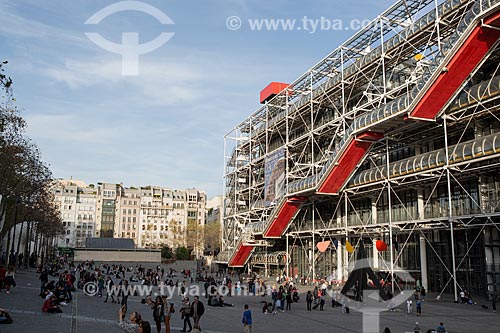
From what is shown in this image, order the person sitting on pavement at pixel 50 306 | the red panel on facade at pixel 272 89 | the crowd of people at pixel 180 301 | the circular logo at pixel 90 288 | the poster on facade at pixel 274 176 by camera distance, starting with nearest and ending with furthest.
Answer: the crowd of people at pixel 180 301 → the person sitting on pavement at pixel 50 306 → the circular logo at pixel 90 288 → the poster on facade at pixel 274 176 → the red panel on facade at pixel 272 89

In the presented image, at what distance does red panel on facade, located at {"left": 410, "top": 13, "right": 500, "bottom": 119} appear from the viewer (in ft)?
79.5

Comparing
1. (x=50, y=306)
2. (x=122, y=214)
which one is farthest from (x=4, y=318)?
(x=122, y=214)

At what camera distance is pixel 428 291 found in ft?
96.3

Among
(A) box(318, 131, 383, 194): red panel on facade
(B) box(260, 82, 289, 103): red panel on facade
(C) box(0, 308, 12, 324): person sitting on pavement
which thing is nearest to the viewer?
(C) box(0, 308, 12, 324): person sitting on pavement

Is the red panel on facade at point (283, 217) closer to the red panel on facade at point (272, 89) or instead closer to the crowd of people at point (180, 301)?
the crowd of people at point (180, 301)

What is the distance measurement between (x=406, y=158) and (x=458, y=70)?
23.9 feet

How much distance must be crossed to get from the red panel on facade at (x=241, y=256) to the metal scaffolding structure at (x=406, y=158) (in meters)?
0.36

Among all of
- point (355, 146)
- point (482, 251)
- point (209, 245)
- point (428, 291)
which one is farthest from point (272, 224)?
point (209, 245)

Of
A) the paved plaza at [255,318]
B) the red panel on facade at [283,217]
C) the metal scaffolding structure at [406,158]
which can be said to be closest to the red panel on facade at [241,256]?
the metal scaffolding structure at [406,158]

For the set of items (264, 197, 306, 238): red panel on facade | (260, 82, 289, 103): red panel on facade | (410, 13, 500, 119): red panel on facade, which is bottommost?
(264, 197, 306, 238): red panel on facade

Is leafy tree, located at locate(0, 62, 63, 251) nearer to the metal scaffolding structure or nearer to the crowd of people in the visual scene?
the crowd of people

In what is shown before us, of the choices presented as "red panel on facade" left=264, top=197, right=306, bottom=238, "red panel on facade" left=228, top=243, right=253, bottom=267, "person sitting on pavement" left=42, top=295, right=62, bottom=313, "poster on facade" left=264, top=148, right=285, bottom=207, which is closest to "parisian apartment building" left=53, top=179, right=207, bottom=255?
"red panel on facade" left=228, top=243, right=253, bottom=267

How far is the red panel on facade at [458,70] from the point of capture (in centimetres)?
2422

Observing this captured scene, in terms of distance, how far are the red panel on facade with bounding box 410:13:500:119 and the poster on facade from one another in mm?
18735
